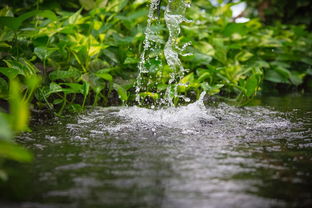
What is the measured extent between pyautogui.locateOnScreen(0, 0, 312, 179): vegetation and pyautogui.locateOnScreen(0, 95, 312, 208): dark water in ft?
0.65

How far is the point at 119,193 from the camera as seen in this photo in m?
0.94

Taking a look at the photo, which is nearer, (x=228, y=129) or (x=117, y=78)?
(x=228, y=129)

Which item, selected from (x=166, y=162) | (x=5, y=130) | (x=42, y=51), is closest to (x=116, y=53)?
(x=42, y=51)

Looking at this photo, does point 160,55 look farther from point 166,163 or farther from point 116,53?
point 166,163

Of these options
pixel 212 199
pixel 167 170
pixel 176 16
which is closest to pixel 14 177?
pixel 167 170

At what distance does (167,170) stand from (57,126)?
91cm

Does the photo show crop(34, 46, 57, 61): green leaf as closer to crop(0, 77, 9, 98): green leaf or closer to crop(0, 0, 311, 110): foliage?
crop(0, 0, 311, 110): foliage

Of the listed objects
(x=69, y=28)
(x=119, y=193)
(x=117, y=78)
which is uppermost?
(x=69, y=28)

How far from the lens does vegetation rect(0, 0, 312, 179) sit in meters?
2.14

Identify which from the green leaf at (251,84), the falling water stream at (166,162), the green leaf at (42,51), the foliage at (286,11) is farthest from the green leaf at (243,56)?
the foliage at (286,11)

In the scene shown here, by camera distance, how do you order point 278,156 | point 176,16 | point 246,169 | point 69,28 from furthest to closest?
1. point 176,16
2. point 69,28
3. point 278,156
4. point 246,169

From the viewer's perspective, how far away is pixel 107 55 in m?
2.75

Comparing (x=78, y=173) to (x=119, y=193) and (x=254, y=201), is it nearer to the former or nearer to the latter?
(x=119, y=193)

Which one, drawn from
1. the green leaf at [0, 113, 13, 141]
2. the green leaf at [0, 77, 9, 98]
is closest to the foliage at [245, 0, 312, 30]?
the green leaf at [0, 77, 9, 98]
